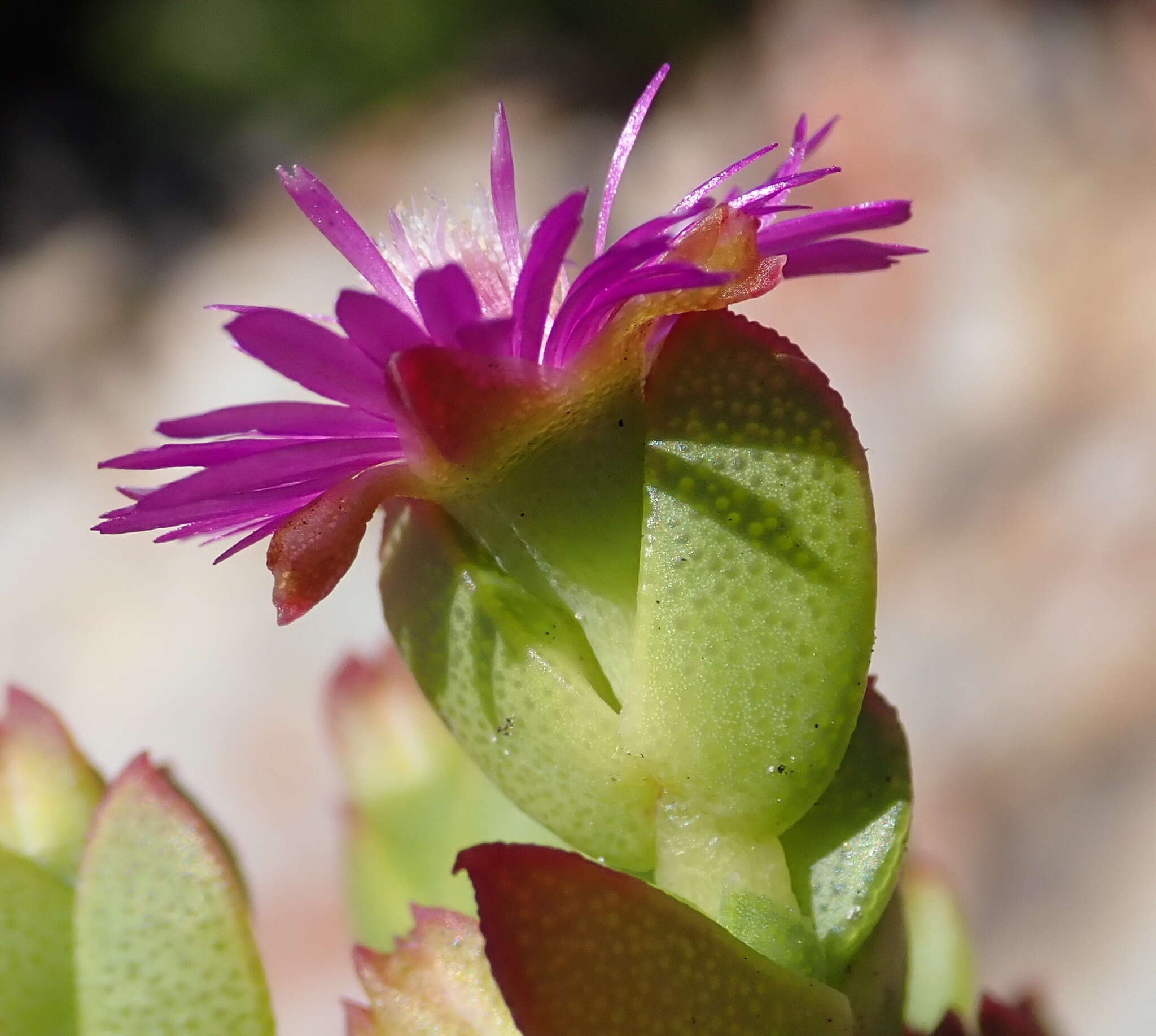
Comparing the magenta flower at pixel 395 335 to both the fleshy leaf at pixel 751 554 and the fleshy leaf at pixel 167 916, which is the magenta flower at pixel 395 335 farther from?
the fleshy leaf at pixel 167 916

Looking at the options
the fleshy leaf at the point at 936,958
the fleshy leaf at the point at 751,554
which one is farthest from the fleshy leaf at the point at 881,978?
the fleshy leaf at the point at 936,958

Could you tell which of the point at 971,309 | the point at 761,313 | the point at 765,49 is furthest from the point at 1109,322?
the point at 765,49

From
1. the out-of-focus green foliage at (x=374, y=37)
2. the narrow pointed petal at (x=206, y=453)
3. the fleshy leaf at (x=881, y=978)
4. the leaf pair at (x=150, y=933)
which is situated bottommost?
the fleshy leaf at (x=881, y=978)

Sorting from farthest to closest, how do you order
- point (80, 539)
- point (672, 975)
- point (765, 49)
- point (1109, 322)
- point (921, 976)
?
point (765, 49)
point (80, 539)
point (1109, 322)
point (921, 976)
point (672, 975)

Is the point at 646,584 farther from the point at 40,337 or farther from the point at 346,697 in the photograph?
the point at 40,337

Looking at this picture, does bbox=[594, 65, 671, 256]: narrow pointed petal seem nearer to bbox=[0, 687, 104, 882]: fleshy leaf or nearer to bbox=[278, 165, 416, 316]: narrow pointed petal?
bbox=[278, 165, 416, 316]: narrow pointed petal

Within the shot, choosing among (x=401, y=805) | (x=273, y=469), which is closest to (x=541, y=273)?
(x=273, y=469)
